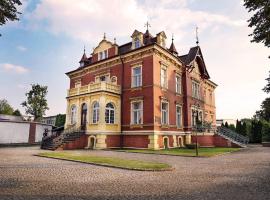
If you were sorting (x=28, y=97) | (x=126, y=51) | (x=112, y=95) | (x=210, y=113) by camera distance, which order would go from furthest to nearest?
1. (x=28, y=97)
2. (x=210, y=113)
3. (x=126, y=51)
4. (x=112, y=95)

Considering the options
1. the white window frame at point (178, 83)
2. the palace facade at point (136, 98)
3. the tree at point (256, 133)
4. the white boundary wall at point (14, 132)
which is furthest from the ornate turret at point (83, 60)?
the tree at point (256, 133)

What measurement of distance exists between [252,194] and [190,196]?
184 centimetres

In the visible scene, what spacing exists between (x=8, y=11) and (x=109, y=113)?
16531 mm

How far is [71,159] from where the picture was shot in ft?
44.1

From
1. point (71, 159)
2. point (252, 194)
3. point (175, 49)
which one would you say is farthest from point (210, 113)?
point (252, 194)

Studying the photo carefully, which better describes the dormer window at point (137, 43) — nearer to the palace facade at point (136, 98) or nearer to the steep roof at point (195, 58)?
the palace facade at point (136, 98)

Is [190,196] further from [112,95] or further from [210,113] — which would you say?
[210,113]

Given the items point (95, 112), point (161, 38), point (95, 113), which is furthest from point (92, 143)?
point (161, 38)

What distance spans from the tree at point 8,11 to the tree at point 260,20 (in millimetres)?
9789

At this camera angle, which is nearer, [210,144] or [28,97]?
[210,144]

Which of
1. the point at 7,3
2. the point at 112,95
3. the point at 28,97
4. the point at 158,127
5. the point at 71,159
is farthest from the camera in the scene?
the point at 28,97

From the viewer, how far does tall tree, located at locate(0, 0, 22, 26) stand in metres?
8.39

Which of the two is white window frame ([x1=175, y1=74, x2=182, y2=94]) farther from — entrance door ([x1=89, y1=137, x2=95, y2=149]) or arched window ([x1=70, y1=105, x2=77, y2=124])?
arched window ([x1=70, y1=105, x2=77, y2=124])

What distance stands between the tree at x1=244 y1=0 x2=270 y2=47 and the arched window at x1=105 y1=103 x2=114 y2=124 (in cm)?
1625
